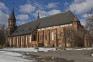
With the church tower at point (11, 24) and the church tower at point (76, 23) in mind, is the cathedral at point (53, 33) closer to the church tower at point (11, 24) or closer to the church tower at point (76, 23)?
the church tower at point (76, 23)

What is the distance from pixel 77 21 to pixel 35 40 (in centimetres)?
2388

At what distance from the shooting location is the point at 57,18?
5053cm

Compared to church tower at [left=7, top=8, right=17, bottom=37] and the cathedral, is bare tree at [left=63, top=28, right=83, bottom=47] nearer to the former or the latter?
the cathedral

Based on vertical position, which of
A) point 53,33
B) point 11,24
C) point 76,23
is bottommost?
point 53,33

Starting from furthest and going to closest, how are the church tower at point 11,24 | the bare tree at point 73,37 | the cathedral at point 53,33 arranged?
1. the church tower at point 11,24
2. the cathedral at point 53,33
3. the bare tree at point 73,37

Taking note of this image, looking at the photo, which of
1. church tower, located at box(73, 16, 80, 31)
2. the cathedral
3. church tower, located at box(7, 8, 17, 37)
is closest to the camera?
church tower, located at box(73, 16, 80, 31)

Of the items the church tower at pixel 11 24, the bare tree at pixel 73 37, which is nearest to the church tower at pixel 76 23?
the bare tree at pixel 73 37

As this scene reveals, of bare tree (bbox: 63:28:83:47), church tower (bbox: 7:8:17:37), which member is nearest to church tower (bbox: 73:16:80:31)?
bare tree (bbox: 63:28:83:47)

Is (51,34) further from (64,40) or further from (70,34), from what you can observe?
(70,34)

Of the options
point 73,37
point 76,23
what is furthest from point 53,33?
point 73,37

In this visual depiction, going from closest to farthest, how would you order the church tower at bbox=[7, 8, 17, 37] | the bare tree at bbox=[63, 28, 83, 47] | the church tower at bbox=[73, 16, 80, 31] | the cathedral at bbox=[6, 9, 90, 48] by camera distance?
the bare tree at bbox=[63, 28, 83, 47]
the church tower at bbox=[73, 16, 80, 31]
the cathedral at bbox=[6, 9, 90, 48]
the church tower at bbox=[7, 8, 17, 37]

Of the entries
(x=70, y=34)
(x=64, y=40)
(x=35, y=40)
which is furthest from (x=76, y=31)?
(x=35, y=40)

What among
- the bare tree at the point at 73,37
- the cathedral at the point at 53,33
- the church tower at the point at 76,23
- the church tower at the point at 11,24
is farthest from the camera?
the church tower at the point at 11,24

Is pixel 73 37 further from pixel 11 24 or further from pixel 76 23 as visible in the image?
pixel 11 24
